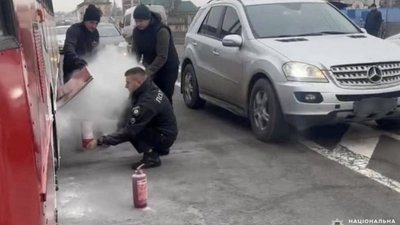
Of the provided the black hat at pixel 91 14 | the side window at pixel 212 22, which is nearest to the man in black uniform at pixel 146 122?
the black hat at pixel 91 14

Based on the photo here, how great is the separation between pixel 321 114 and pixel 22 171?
177 inches

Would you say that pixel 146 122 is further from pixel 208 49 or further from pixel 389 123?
pixel 389 123

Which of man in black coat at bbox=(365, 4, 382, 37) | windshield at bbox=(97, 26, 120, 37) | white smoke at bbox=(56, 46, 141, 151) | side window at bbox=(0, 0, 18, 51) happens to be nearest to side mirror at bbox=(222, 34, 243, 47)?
white smoke at bbox=(56, 46, 141, 151)

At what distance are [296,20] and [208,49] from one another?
4.56 feet

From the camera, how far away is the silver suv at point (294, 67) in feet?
20.4

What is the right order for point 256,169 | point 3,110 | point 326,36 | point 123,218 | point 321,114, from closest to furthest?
point 3,110 < point 123,218 < point 256,169 < point 321,114 < point 326,36

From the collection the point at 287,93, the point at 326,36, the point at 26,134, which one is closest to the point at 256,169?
the point at 287,93

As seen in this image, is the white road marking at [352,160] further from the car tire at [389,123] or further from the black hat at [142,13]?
the black hat at [142,13]

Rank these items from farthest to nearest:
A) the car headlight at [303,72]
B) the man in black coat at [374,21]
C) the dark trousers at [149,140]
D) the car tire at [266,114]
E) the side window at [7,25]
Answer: the man in black coat at [374,21], the car tire at [266,114], the car headlight at [303,72], the dark trousers at [149,140], the side window at [7,25]

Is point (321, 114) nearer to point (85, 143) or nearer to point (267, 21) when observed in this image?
point (267, 21)

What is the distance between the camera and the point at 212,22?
28.2 feet

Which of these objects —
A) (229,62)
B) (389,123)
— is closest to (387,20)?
(389,123)

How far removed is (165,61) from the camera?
7227 millimetres

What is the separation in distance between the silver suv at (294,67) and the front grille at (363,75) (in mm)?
11
